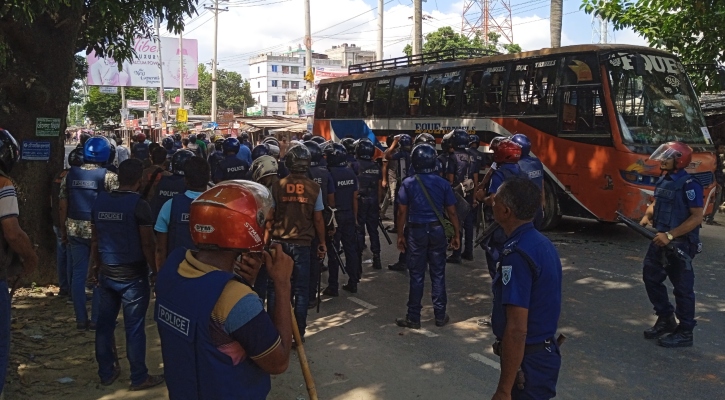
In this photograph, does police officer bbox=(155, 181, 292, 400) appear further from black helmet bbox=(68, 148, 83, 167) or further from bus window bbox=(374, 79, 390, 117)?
bus window bbox=(374, 79, 390, 117)

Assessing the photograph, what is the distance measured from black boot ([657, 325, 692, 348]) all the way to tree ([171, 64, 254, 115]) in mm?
66846

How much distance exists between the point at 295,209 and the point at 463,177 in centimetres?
441

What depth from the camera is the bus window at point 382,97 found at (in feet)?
49.2

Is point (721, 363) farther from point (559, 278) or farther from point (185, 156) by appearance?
point (185, 156)

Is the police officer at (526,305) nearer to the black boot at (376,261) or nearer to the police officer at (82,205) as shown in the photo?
the police officer at (82,205)

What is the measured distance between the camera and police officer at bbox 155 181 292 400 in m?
1.95

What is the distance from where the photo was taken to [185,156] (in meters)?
5.48

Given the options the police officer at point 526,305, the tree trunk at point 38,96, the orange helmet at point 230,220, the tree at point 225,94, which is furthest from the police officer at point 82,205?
the tree at point 225,94

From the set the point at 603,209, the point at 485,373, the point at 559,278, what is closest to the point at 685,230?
the point at 485,373

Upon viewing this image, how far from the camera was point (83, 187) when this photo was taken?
562 centimetres

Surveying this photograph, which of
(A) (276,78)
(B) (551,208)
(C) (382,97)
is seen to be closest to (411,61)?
(C) (382,97)

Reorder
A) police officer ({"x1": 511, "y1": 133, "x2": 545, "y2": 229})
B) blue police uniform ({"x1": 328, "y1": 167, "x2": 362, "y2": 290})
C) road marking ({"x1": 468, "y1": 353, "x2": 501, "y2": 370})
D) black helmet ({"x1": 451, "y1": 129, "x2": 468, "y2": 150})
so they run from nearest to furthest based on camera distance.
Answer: road marking ({"x1": 468, "y1": 353, "x2": 501, "y2": 370}) → police officer ({"x1": 511, "y1": 133, "x2": 545, "y2": 229}) → blue police uniform ({"x1": 328, "y1": 167, "x2": 362, "y2": 290}) → black helmet ({"x1": 451, "y1": 129, "x2": 468, "y2": 150})

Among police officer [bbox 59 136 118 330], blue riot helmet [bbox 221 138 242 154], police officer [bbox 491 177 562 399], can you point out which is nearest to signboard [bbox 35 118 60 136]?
police officer [bbox 59 136 118 330]

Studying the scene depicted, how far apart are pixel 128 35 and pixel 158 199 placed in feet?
13.1
